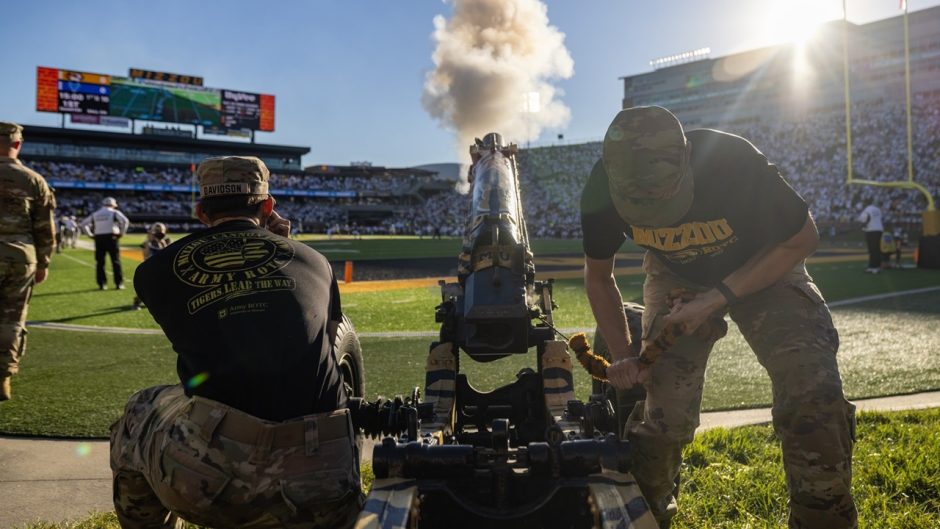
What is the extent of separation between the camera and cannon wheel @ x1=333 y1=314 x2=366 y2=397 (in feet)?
10.9

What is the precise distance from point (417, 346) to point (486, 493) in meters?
5.57

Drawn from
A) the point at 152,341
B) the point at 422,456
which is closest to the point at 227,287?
the point at 422,456

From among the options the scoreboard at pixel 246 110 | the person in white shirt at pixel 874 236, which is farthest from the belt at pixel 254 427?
the scoreboard at pixel 246 110

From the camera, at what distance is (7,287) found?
5617 mm

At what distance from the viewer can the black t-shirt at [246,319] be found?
7.65ft

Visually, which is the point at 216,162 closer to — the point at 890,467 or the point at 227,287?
the point at 227,287

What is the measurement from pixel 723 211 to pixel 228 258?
6.28 feet

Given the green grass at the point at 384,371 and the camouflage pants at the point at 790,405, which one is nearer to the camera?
the camouflage pants at the point at 790,405

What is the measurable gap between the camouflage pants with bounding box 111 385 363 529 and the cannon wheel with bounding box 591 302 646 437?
1.86 metres

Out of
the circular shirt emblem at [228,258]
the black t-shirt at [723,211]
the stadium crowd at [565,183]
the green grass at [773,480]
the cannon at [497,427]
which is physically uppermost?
the stadium crowd at [565,183]

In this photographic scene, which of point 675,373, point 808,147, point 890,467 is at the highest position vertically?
point 808,147

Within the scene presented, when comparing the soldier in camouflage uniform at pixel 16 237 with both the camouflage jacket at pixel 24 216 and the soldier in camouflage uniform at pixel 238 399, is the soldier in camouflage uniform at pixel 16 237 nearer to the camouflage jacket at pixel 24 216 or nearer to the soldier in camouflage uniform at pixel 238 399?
the camouflage jacket at pixel 24 216

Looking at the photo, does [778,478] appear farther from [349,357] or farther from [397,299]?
[397,299]

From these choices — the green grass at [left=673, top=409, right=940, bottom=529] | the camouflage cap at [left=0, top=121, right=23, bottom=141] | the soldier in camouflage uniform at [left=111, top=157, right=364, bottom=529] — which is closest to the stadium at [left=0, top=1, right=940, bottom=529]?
the green grass at [left=673, top=409, right=940, bottom=529]
